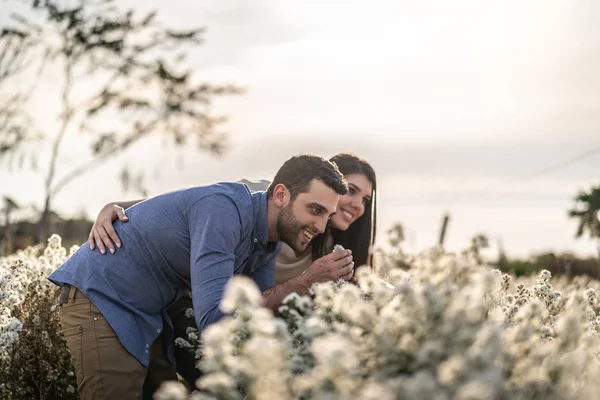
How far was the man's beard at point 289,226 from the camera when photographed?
4363 millimetres

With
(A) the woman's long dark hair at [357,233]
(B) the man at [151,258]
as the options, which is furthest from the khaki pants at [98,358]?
(A) the woman's long dark hair at [357,233]

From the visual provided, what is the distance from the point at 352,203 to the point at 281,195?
5.66ft

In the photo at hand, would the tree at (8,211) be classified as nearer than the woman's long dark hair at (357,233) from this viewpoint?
No

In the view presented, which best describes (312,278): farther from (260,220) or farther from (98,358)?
(98,358)

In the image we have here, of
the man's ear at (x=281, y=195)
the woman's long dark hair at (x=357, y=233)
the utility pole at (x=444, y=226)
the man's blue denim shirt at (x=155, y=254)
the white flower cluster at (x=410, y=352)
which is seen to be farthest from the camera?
the utility pole at (x=444, y=226)

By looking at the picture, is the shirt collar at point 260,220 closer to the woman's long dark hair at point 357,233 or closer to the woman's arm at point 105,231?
the woman's arm at point 105,231

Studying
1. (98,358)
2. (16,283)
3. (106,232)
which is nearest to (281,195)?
(106,232)

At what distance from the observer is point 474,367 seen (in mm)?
2268

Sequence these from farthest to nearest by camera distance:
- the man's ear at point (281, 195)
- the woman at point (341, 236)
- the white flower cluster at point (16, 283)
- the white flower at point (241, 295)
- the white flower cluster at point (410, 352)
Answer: the woman at point (341, 236) < the white flower cluster at point (16, 283) < the man's ear at point (281, 195) < the white flower at point (241, 295) < the white flower cluster at point (410, 352)

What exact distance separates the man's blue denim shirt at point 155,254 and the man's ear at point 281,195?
9cm

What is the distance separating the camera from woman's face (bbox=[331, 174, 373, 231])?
19.7ft

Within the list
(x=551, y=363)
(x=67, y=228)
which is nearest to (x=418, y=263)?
(x=551, y=363)

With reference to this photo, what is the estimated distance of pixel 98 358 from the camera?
4.41m

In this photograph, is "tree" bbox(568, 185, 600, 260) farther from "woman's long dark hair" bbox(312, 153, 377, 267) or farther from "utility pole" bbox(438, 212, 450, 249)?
"woman's long dark hair" bbox(312, 153, 377, 267)
